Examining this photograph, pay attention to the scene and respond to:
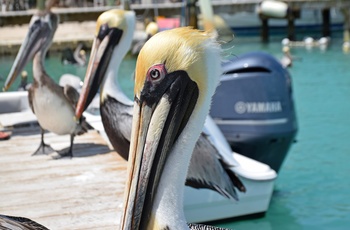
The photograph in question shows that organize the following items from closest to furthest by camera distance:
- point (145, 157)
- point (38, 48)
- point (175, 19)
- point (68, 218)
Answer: point (145, 157) < point (68, 218) < point (38, 48) < point (175, 19)

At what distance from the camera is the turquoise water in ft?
17.7

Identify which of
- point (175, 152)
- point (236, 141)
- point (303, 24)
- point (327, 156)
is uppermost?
point (175, 152)

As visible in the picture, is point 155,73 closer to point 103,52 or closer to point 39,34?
point 103,52

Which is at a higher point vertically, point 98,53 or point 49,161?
point 98,53

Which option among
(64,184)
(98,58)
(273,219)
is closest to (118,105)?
(98,58)

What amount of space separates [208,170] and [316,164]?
11.3 feet

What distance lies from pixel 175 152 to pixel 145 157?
4.5 inches

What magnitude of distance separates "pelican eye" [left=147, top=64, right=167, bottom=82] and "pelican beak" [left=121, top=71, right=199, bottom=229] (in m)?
0.01

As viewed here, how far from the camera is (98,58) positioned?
4.57 meters

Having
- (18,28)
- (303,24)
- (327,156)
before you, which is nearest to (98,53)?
(327,156)

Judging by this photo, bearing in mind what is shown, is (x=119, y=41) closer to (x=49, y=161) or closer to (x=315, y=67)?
(x=49, y=161)

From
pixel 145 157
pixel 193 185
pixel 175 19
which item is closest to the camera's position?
pixel 145 157

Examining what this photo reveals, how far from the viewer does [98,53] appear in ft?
15.0

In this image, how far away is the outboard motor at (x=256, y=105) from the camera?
5.20 metres
